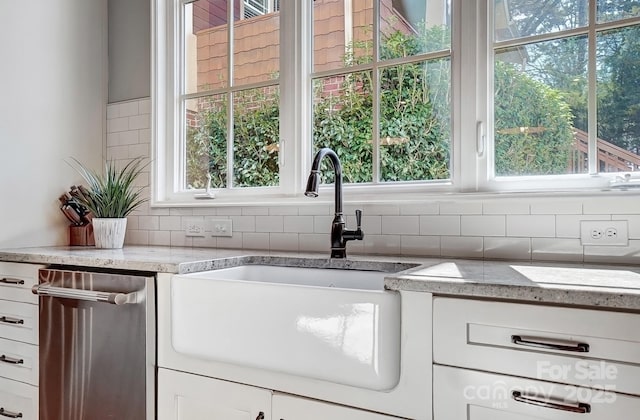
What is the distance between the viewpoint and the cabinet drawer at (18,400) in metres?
1.83

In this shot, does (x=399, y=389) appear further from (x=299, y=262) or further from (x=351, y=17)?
(x=351, y=17)

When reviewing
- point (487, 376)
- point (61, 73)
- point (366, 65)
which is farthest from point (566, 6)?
point (61, 73)

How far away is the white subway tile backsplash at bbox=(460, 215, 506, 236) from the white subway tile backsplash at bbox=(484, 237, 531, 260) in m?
0.03

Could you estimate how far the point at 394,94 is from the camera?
75.4 inches

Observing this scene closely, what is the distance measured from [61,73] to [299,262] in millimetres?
1742

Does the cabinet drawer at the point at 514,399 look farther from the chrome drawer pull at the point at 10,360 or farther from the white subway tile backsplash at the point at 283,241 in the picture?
the chrome drawer pull at the point at 10,360

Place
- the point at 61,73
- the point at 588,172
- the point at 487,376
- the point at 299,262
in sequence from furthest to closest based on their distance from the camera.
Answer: the point at 61,73, the point at 299,262, the point at 588,172, the point at 487,376

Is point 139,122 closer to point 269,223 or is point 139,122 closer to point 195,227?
point 195,227

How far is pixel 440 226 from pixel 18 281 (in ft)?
5.62

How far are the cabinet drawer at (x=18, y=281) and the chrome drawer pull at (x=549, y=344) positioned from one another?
1.74 m

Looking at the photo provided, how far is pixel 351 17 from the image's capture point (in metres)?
2.03

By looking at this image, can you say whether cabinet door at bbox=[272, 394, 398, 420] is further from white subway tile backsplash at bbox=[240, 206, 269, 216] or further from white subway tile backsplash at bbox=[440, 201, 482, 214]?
white subway tile backsplash at bbox=[240, 206, 269, 216]

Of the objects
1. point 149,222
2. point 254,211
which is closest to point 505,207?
point 254,211

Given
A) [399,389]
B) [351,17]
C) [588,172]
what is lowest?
[399,389]
